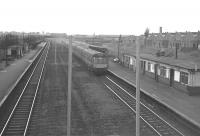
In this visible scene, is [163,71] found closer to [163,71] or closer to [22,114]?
[163,71]

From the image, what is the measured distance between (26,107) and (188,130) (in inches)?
427

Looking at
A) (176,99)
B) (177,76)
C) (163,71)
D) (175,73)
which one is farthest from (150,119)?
(163,71)

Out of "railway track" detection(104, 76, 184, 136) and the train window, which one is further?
the train window

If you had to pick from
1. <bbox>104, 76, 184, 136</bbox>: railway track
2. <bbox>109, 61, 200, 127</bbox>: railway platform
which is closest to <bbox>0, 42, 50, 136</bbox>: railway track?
<bbox>104, 76, 184, 136</bbox>: railway track

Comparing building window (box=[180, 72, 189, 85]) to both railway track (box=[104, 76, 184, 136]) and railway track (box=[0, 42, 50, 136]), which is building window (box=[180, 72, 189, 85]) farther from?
railway track (box=[0, 42, 50, 136])

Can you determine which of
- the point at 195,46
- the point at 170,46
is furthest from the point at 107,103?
the point at 170,46

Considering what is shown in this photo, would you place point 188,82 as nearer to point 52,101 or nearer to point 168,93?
point 168,93

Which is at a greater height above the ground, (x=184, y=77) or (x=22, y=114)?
(x=184, y=77)

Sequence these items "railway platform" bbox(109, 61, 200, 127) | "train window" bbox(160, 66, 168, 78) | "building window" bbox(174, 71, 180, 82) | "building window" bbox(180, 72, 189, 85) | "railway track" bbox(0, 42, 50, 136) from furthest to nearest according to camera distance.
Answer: "train window" bbox(160, 66, 168, 78), "building window" bbox(174, 71, 180, 82), "building window" bbox(180, 72, 189, 85), "railway platform" bbox(109, 61, 200, 127), "railway track" bbox(0, 42, 50, 136)

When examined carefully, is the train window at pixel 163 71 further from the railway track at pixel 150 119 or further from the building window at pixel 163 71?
the railway track at pixel 150 119

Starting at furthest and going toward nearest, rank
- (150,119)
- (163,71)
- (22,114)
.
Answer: (163,71) < (22,114) < (150,119)

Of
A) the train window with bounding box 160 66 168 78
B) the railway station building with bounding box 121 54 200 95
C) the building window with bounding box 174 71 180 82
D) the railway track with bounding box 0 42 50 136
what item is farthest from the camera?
the train window with bounding box 160 66 168 78

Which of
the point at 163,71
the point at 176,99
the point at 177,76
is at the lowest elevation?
the point at 176,99

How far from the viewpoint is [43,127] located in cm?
1630
